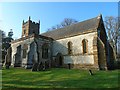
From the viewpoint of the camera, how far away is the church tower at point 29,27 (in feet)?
137

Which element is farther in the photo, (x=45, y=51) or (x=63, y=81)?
(x=45, y=51)

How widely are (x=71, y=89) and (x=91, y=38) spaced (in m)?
17.0

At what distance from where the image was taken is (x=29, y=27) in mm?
41844

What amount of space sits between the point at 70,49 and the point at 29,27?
18.0 meters

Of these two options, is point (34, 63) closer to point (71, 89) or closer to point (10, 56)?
point (10, 56)

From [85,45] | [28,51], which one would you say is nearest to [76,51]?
[85,45]

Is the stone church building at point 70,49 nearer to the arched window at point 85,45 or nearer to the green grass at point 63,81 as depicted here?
the arched window at point 85,45

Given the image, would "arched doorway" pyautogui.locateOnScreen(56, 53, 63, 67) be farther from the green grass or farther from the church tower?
the church tower

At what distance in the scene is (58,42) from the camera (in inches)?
1215

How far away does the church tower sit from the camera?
41844mm

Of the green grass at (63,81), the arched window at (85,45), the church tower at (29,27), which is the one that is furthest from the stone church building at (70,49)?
the church tower at (29,27)

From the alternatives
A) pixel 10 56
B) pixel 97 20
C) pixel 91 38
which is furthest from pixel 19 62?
pixel 97 20

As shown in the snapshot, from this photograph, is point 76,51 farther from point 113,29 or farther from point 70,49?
point 113,29

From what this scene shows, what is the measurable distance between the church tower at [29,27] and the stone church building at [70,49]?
386 inches
